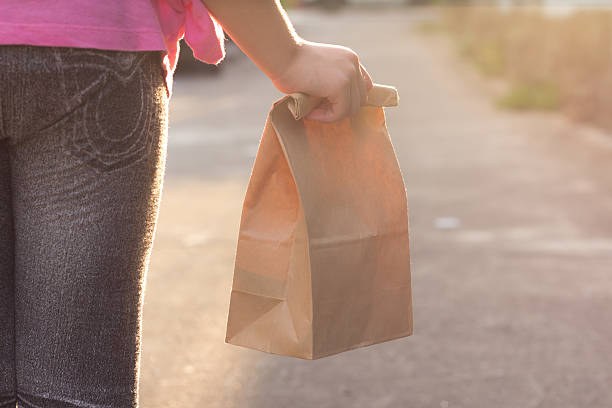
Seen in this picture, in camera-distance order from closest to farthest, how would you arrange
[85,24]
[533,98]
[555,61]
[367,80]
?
[85,24], [367,80], [533,98], [555,61]

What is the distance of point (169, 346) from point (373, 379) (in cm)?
89

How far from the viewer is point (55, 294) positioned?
1400 mm

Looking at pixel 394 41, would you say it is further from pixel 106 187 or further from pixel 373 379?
pixel 106 187

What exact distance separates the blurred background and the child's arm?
6.24 ft

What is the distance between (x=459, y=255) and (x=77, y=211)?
13.4ft

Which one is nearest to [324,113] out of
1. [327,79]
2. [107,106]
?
[327,79]

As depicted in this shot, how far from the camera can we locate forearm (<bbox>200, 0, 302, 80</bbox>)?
143 cm

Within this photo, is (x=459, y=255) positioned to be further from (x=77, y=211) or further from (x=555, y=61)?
(x=555, y=61)

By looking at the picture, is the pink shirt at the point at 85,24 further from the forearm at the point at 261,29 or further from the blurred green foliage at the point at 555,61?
the blurred green foliage at the point at 555,61

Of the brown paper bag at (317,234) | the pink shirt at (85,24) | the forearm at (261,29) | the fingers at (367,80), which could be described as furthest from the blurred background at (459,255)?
the pink shirt at (85,24)

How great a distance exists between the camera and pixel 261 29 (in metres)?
1.45

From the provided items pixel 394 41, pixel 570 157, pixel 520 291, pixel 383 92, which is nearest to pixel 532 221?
pixel 520 291

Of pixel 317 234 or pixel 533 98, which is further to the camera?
pixel 533 98

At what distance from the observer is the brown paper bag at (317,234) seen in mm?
1633
